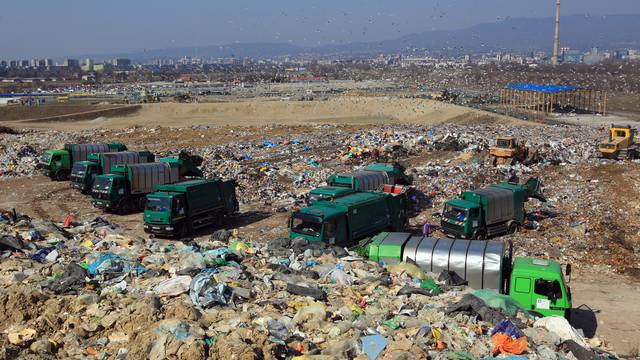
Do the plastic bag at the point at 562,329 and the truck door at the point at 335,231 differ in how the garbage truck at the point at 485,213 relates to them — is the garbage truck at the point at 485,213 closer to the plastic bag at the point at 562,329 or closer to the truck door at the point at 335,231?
the truck door at the point at 335,231

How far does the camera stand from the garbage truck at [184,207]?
A: 1639 cm

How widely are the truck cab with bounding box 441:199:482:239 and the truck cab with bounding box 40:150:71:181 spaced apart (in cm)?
1653

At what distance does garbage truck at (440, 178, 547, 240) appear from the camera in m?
15.9

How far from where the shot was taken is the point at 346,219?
13945 mm

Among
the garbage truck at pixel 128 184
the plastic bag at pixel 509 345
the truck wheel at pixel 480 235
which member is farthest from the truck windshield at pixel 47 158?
the plastic bag at pixel 509 345

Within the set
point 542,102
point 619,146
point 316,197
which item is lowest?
point 316,197

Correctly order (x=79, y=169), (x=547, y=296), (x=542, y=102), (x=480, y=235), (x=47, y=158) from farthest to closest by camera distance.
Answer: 1. (x=542, y=102)
2. (x=47, y=158)
3. (x=79, y=169)
4. (x=480, y=235)
5. (x=547, y=296)

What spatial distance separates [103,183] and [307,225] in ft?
28.7

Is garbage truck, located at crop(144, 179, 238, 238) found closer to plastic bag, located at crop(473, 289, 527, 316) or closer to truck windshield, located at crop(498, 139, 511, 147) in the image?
plastic bag, located at crop(473, 289, 527, 316)

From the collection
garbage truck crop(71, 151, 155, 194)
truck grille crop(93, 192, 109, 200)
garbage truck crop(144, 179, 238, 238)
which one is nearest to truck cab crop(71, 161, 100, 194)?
garbage truck crop(71, 151, 155, 194)

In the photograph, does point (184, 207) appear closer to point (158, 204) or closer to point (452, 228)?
point (158, 204)

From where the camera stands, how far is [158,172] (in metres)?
20.5

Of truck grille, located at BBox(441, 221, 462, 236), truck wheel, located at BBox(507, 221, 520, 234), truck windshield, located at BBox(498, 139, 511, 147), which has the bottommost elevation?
truck wheel, located at BBox(507, 221, 520, 234)

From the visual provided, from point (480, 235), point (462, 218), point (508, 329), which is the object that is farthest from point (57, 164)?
point (508, 329)
